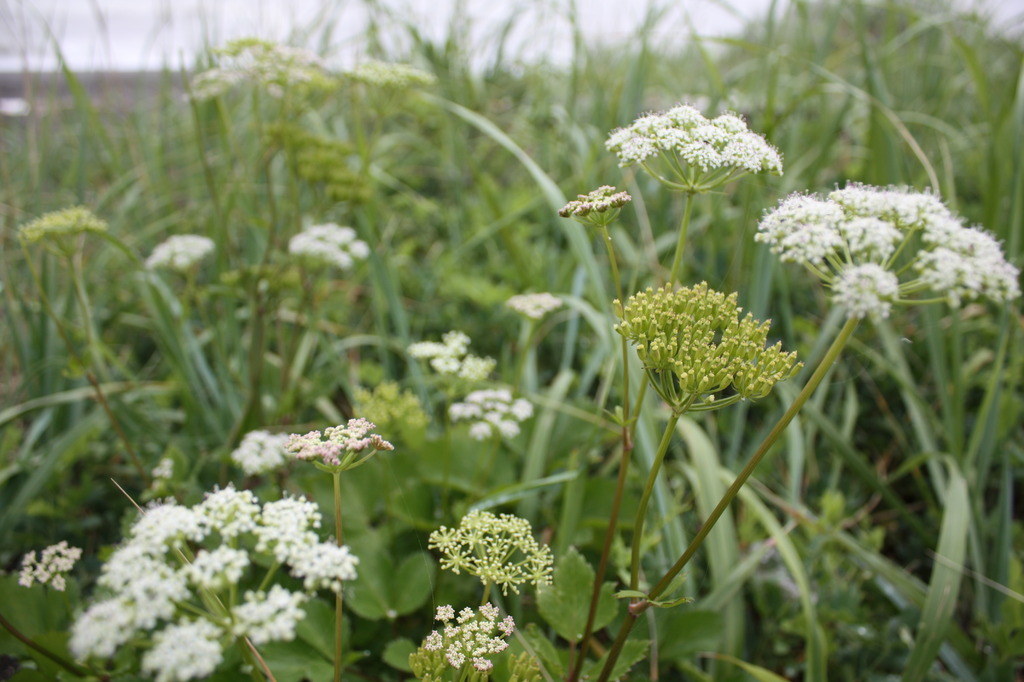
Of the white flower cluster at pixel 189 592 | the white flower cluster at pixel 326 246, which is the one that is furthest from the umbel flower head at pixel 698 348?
the white flower cluster at pixel 326 246

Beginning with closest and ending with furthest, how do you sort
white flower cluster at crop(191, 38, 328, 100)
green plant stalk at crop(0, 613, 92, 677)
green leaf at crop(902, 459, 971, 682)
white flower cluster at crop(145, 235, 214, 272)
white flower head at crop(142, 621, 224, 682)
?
1. white flower head at crop(142, 621, 224, 682)
2. green plant stalk at crop(0, 613, 92, 677)
3. green leaf at crop(902, 459, 971, 682)
4. white flower cluster at crop(191, 38, 328, 100)
5. white flower cluster at crop(145, 235, 214, 272)

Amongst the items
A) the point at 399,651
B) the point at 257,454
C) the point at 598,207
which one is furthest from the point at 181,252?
the point at 598,207

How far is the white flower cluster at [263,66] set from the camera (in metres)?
2.28

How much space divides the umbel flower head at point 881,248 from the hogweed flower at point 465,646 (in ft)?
2.41

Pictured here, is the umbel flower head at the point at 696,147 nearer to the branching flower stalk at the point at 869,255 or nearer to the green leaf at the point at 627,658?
the branching flower stalk at the point at 869,255

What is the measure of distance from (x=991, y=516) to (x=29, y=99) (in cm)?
465

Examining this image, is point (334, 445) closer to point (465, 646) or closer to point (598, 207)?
point (465, 646)

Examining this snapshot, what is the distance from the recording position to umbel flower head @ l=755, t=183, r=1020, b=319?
1.05 m

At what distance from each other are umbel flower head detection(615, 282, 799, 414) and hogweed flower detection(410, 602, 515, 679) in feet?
1.54

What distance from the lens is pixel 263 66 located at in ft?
7.38

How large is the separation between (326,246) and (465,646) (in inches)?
65.3

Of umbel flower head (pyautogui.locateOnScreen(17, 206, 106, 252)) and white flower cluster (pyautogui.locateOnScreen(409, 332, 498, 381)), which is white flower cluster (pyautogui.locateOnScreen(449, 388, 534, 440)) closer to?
white flower cluster (pyautogui.locateOnScreen(409, 332, 498, 381))

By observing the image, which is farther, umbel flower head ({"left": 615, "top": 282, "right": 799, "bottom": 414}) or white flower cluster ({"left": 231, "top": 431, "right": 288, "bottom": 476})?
white flower cluster ({"left": 231, "top": 431, "right": 288, "bottom": 476})

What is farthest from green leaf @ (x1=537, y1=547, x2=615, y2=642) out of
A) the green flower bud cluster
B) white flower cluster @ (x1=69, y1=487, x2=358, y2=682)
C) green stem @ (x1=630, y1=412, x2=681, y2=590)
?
the green flower bud cluster
